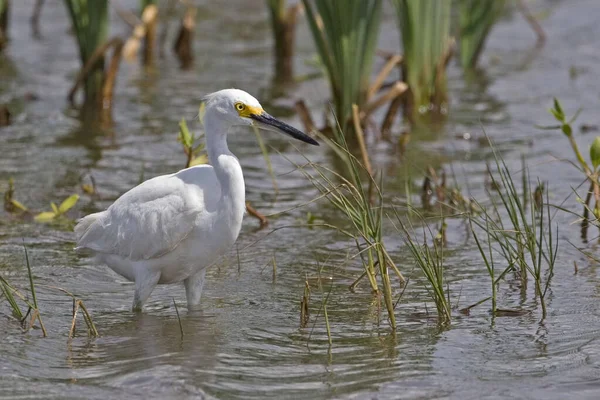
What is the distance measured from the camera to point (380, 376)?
4484 mm

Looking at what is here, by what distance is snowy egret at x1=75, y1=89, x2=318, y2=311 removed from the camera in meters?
5.30

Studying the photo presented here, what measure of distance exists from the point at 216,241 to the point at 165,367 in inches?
35.2

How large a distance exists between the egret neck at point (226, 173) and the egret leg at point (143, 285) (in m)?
0.56

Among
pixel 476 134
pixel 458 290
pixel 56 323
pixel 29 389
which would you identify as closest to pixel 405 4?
pixel 476 134

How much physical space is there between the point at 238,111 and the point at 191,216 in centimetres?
59

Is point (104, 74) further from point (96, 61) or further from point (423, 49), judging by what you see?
point (423, 49)

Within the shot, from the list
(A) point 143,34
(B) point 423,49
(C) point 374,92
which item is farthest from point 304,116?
(A) point 143,34

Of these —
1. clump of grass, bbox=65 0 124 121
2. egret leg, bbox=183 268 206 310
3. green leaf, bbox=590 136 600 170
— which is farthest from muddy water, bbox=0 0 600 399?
green leaf, bbox=590 136 600 170

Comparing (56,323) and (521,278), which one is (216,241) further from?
(521,278)

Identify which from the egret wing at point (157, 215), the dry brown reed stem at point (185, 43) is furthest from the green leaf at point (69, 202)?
the dry brown reed stem at point (185, 43)

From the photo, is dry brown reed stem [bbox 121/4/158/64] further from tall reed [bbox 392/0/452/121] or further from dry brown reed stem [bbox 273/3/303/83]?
tall reed [bbox 392/0/452/121]

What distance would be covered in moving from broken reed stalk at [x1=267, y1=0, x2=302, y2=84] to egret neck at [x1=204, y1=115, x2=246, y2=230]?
600 cm

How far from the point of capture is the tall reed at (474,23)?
10625 mm

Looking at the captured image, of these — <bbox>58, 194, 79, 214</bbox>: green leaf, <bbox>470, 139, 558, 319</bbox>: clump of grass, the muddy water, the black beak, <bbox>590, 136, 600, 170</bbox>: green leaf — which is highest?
the black beak
